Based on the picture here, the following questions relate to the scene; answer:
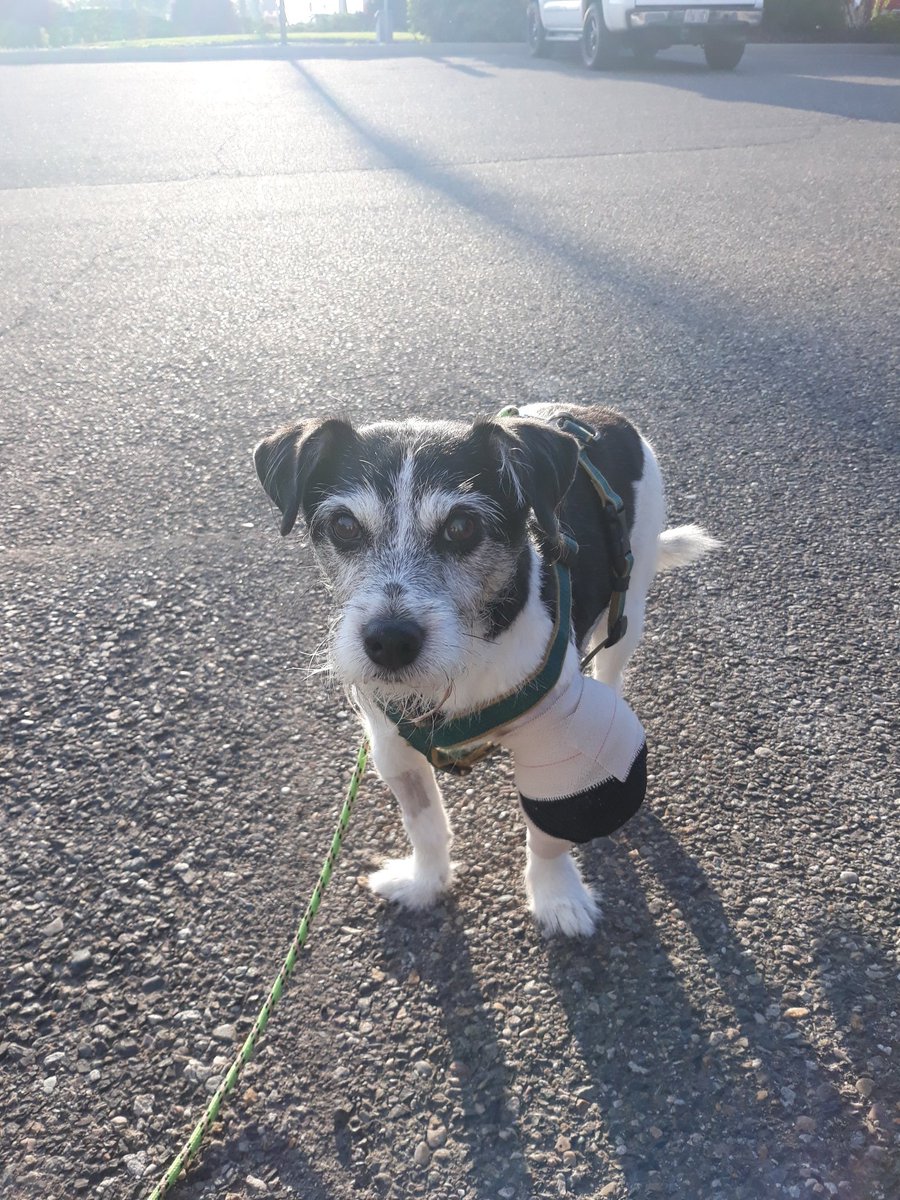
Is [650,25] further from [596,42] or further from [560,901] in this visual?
[560,901]

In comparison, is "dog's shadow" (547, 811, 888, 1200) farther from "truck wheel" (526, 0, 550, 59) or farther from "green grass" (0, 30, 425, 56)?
"green grass" (0, 30, 425, 56)

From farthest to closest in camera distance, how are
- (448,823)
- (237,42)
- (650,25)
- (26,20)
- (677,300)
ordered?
(26,20) → (237,42) → (650,25) → (677,300) → (448,823)

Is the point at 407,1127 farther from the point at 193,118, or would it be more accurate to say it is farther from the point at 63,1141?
the point at 193,118

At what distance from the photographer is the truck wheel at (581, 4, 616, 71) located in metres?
18.3

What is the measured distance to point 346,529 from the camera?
98.7 inches

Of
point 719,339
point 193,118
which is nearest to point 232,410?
point 719,339

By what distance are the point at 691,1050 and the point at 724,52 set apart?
65.9 feet

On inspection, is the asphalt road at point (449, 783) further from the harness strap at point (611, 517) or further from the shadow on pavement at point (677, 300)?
the harness strap at point (611, 517)

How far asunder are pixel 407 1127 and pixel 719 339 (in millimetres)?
5293

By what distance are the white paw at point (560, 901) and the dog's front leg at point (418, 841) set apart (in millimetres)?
270

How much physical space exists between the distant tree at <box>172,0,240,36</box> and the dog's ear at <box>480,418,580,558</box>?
1948 inches

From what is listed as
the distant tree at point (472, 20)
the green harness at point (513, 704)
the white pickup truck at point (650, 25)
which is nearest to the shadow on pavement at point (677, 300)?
the green harness at point (513, 704)

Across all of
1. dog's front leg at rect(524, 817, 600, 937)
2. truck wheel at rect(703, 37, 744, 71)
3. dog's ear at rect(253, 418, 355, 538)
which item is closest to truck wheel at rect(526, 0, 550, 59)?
truck wheel at rect(703, 37, 744, 71)

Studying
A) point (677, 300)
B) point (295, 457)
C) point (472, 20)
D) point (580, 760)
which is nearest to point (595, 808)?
point (580, 760)
